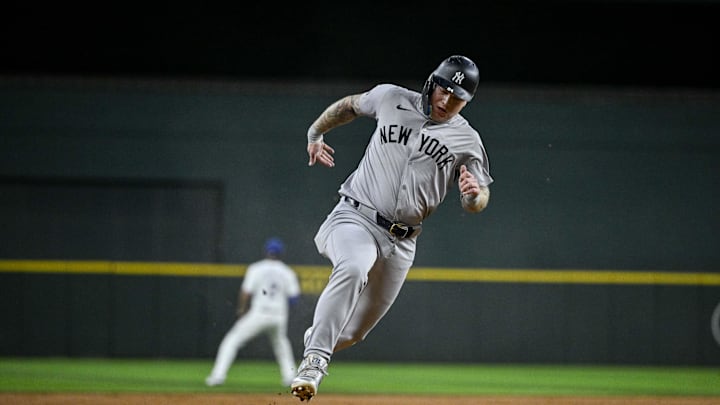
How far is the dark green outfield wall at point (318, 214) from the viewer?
1670 centimetres

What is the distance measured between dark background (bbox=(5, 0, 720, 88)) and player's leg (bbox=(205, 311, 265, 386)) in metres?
4.83

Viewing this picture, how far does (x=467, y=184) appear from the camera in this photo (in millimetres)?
5988

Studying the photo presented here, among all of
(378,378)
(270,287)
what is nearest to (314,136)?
(270,287)

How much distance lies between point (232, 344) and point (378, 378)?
227 cm

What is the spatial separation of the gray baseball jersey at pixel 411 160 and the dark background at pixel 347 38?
391 inches

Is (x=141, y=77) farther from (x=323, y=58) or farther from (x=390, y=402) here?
Answer: (x=390, y=402)

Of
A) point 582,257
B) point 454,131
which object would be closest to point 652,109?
point 582,257

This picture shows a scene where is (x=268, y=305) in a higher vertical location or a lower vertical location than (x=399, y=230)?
lower

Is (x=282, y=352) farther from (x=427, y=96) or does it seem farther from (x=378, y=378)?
(x=427, y=96)

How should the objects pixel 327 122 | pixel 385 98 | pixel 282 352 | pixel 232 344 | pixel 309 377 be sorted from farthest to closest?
pixel 282 352, pixel 232 344, pixel 327 122, pixel 385 98, pixel 309 377

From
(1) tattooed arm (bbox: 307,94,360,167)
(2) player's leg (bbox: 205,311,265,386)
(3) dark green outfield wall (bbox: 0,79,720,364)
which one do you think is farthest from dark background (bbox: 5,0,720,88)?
(1) tattooed arm (bbox: 307,94,360,167)

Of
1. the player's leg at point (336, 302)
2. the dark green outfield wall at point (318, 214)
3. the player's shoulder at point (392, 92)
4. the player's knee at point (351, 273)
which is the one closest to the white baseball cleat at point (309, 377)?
the player's leg at point (336, 302)

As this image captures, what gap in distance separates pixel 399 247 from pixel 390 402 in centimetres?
457

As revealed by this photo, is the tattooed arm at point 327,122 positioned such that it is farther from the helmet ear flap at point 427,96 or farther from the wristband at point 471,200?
the wristband at point 471,200
